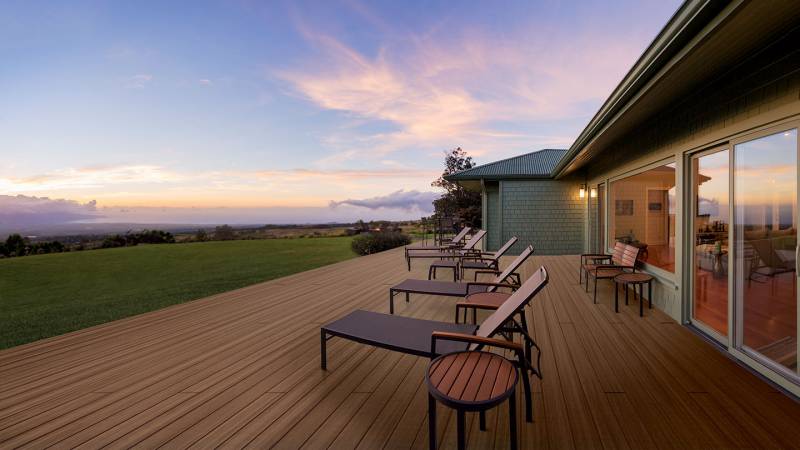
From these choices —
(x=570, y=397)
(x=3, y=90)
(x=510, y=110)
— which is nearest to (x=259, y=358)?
(x=570, y=397)

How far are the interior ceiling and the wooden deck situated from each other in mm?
2507

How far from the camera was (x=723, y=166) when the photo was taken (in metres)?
3.58

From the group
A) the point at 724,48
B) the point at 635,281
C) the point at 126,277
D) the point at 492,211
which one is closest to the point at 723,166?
the point at 724,48

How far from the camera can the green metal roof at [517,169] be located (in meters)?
11.4

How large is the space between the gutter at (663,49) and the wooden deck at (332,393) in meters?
2.52

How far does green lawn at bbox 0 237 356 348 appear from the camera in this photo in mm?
8477

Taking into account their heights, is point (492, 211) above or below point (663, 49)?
below

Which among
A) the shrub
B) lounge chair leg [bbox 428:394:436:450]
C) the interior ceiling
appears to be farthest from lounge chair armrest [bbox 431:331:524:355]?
the shrub

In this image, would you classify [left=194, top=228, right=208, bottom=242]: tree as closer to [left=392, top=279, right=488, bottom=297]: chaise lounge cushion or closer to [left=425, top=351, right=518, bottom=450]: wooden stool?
[left=392, top=279, right=488, bottom=297]: chaise lounge cushion

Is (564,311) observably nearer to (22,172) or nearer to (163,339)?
(163,339)

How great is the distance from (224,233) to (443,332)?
99.7 ft

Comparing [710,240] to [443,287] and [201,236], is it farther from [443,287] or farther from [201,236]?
[201,236]

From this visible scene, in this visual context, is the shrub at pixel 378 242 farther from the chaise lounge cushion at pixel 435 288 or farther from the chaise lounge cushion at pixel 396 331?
the chaise lounge cushion at pixel 396 331

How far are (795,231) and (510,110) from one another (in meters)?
12.1
